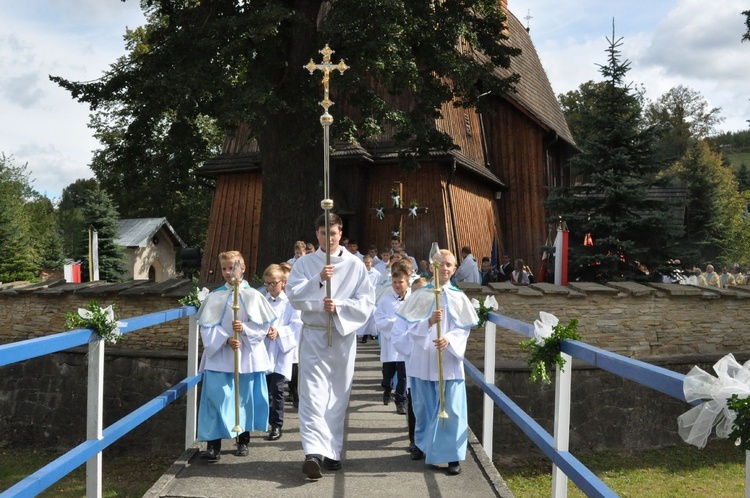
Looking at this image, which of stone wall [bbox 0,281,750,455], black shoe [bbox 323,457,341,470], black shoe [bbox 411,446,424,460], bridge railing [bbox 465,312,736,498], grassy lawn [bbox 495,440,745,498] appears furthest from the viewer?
stone wall [bbox 0,281,750,455]

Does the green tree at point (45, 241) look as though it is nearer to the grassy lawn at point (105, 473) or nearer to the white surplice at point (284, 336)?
the grassy lawn at point (105, 473)

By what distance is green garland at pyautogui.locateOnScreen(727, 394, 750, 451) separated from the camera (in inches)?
97.7

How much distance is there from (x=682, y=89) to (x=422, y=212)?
180 ft

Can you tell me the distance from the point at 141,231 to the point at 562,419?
45.7 metres

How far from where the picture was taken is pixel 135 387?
13039mm

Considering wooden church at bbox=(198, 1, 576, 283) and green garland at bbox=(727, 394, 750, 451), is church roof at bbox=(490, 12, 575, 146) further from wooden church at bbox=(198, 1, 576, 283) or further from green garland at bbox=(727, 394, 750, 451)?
green garland at bbox=(727, 394, 750, 451)

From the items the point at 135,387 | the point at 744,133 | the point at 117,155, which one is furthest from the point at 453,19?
the point at 744,133

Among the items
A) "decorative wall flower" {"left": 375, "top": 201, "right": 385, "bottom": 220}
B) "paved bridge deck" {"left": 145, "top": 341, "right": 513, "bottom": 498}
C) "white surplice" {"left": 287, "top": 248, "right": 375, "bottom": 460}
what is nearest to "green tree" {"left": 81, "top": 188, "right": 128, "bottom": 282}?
"decorative wall flower" {"left": 375, "top": 201, "right": 385, "bottom": 220}

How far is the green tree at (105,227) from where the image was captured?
3875cm

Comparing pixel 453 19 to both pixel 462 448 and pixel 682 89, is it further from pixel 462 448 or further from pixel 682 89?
pixel 682 89

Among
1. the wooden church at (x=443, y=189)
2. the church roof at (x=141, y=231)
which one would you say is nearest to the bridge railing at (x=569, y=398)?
the wooden church at (x=443, y=189)

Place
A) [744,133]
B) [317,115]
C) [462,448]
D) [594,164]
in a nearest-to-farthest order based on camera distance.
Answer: [462,448] < [317,115] < [594,164] < [744,133]

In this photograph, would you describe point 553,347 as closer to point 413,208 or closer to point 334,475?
point 334,475

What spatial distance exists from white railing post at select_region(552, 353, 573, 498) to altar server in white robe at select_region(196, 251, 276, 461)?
303 cm
